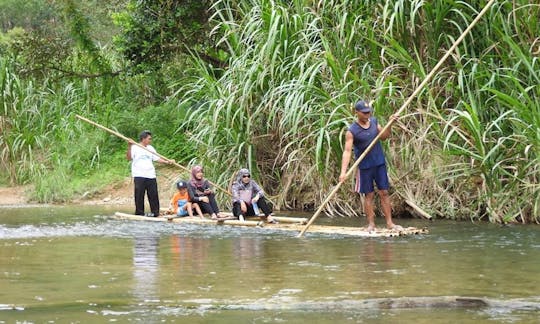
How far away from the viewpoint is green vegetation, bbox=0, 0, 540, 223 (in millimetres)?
12469

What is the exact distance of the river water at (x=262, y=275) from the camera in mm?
6461

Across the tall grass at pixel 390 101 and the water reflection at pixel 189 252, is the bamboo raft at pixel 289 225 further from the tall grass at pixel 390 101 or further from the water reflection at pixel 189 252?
the water reflection at pixel 189 252

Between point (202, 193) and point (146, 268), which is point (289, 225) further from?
point (146, 268)

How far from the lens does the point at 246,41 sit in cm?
1556

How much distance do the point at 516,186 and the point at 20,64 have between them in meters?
12.6

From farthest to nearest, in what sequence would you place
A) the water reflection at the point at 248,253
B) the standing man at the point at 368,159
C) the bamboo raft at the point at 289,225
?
the standing man at the point at 368,159
the bamboo raft at the point at 289,225
the water reflection at the point at 248,253

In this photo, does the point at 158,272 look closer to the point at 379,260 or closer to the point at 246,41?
the point at 379,260

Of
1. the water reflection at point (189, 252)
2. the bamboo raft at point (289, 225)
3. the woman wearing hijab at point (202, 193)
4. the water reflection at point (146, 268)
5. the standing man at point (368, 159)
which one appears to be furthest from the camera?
the woman wearing hijab at point (202, 193)

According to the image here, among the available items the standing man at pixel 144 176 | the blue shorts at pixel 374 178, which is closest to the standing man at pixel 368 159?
the blue shorts at pixel 374 178

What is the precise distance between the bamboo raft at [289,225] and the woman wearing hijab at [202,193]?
0.94 feet

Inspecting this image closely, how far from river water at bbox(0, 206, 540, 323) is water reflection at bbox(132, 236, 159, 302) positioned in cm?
1

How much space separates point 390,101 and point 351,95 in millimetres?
630

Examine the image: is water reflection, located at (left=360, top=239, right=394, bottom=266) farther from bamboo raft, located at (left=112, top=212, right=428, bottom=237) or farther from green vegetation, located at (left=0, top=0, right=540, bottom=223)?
green vegetation, located at (left=0, top=0, right=540, bottom=223)

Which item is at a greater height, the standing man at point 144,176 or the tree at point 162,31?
the tree at point 162,31
